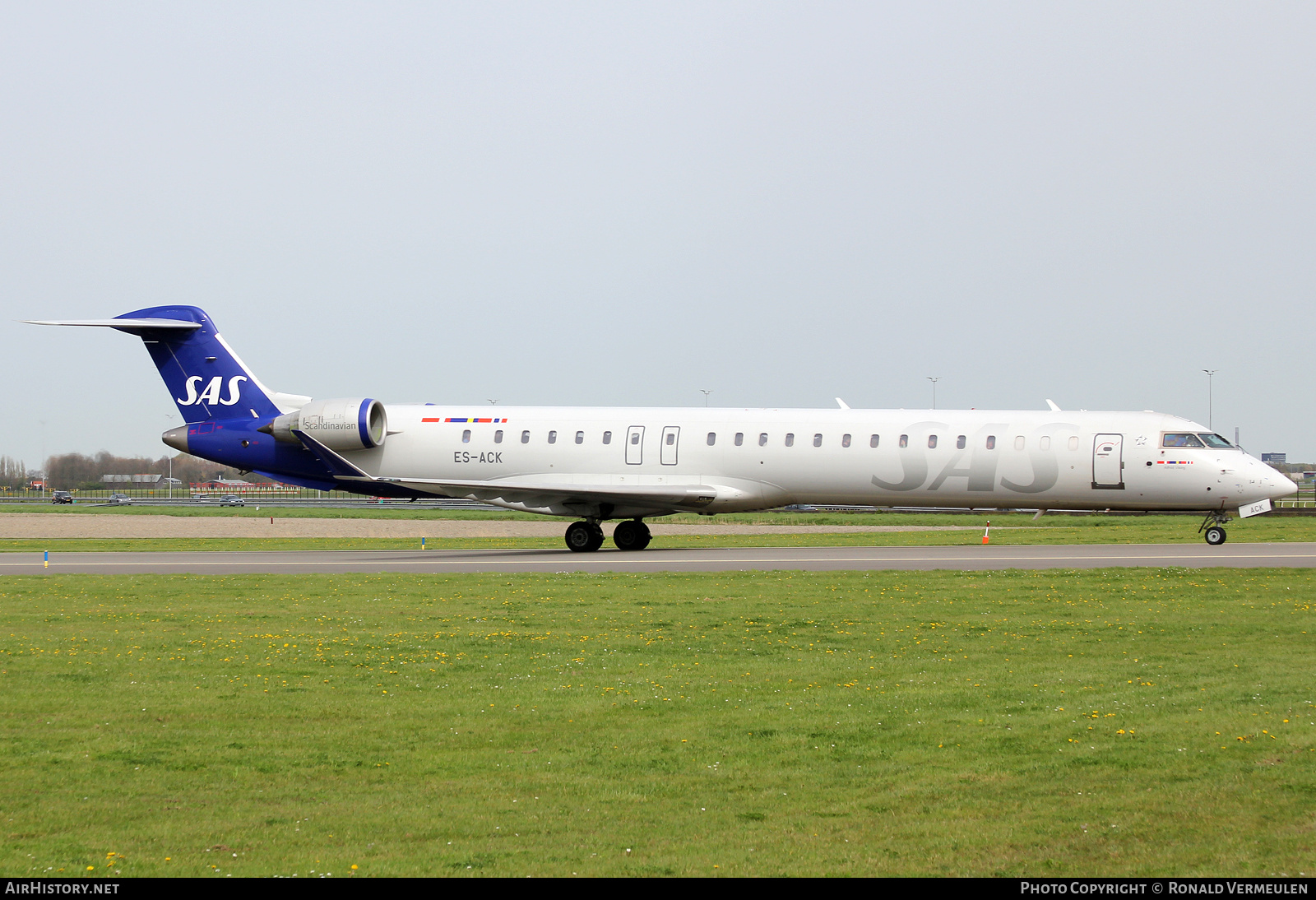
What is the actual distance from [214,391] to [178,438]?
1867 mm

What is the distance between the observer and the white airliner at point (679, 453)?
29.2 m

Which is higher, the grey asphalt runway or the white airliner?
the white airliner

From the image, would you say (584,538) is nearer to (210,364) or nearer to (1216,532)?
(210,364)

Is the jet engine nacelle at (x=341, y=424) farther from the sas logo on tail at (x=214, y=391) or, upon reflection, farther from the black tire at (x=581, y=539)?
the black tire at (x=581, y=539)

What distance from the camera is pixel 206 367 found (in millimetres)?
33531

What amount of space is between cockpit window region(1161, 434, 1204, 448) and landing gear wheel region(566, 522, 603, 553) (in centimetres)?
1401

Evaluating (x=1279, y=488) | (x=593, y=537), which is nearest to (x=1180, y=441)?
(x=1279, y=488)

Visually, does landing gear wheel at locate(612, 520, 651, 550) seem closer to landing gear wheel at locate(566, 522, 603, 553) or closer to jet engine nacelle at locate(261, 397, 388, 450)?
landing gear wheel at locate(566, 522, 603, 553)

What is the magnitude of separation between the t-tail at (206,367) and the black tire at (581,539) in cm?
891

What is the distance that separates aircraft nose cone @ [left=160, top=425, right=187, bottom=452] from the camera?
1341 inches

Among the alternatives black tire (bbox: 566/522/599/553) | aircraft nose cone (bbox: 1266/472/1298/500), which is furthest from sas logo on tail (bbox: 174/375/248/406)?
aircraft nose cone (bbox: 1266/472/1298/500)

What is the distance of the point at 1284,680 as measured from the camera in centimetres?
1095

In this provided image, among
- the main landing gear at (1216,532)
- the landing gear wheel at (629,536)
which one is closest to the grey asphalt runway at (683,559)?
the main landing gear at (1216,532)
